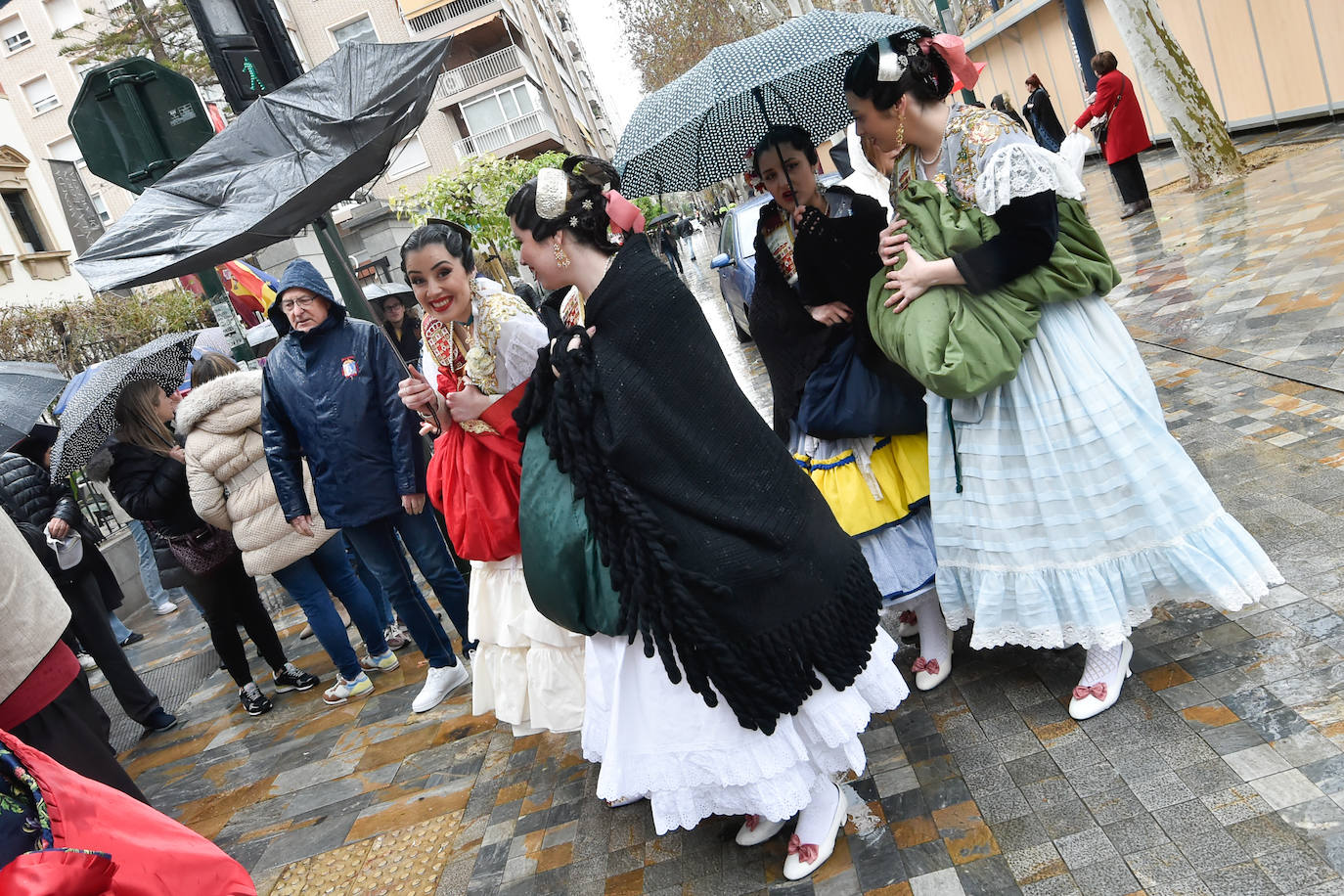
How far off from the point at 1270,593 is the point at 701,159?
2.65m

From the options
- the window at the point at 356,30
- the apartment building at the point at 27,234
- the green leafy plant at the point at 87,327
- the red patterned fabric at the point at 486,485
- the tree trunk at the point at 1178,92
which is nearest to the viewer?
the red patterned fabric at the point at 486,485

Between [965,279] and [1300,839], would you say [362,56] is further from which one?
[1300,839]

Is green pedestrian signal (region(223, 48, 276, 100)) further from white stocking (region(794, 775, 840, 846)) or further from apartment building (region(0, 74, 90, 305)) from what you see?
apartment building (region(0, 74, 90, 305))

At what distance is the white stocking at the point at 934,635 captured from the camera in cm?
330

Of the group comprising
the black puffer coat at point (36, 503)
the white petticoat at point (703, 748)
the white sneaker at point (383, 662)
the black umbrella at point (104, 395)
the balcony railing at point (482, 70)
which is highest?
the balcony railing at point (482, 70)

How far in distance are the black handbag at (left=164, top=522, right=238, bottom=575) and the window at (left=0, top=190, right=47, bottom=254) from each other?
2278cm

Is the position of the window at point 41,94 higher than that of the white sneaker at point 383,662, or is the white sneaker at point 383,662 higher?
the window at point 41,94

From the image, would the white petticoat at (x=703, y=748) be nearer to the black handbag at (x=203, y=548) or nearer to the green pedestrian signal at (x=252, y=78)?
the black handbag at (x=203, y=548)

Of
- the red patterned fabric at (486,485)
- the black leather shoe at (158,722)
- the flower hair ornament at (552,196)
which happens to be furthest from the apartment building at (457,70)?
the flower hair ornament at (552,196)

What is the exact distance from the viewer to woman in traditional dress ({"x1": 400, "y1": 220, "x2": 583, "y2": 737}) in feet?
10.6

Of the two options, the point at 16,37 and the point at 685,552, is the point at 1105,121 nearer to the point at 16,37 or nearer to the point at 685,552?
the point at 685,552

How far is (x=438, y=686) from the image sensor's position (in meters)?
4.79

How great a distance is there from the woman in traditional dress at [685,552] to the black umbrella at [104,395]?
3257mm

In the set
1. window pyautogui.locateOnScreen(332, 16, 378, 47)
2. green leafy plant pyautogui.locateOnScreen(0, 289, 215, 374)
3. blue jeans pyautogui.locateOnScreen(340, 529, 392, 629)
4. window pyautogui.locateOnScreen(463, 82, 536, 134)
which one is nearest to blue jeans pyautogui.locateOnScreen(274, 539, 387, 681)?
blue jeans pyautogui.locateOnScreen(340, 529, 392, 629)
